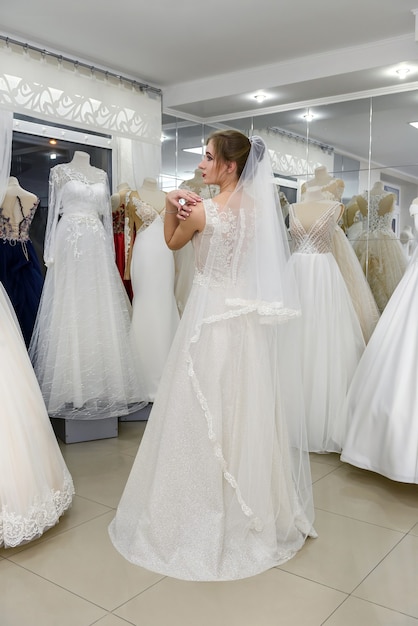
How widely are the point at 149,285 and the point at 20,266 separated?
925 mm

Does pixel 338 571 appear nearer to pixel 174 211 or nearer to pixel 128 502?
pixel 128 502

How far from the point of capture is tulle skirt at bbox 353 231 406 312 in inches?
171

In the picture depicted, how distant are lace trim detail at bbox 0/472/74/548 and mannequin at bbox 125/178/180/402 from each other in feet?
5.98

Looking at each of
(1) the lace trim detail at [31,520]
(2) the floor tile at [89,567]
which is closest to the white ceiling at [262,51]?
(1) the lace trim detail at [31,520]

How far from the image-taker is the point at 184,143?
17.5 ft

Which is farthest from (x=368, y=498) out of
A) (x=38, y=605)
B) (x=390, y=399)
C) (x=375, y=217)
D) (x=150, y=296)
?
(x=375, y=217)

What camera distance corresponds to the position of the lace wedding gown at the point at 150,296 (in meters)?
4.28

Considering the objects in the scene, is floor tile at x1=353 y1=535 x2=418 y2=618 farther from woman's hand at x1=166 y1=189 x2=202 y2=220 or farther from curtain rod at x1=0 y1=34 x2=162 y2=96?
curtain rod at x1=0 y1=34 x2=162 y2=96

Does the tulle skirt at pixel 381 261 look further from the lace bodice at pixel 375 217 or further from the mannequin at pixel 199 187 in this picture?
the mannequin at pixel 199 187

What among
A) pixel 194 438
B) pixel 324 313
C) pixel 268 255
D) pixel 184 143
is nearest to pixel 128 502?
→ pixel 194 438

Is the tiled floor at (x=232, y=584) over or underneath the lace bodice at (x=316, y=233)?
underneath

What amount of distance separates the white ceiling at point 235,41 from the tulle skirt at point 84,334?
1.27 m

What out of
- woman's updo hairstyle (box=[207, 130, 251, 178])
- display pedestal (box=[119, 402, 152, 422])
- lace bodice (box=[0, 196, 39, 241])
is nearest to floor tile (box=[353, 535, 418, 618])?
woman's updo hairstyle (box=[207, 130, 251, 178])

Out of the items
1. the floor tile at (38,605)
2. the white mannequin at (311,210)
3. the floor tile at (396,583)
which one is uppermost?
the white mannequin at (311,210)
